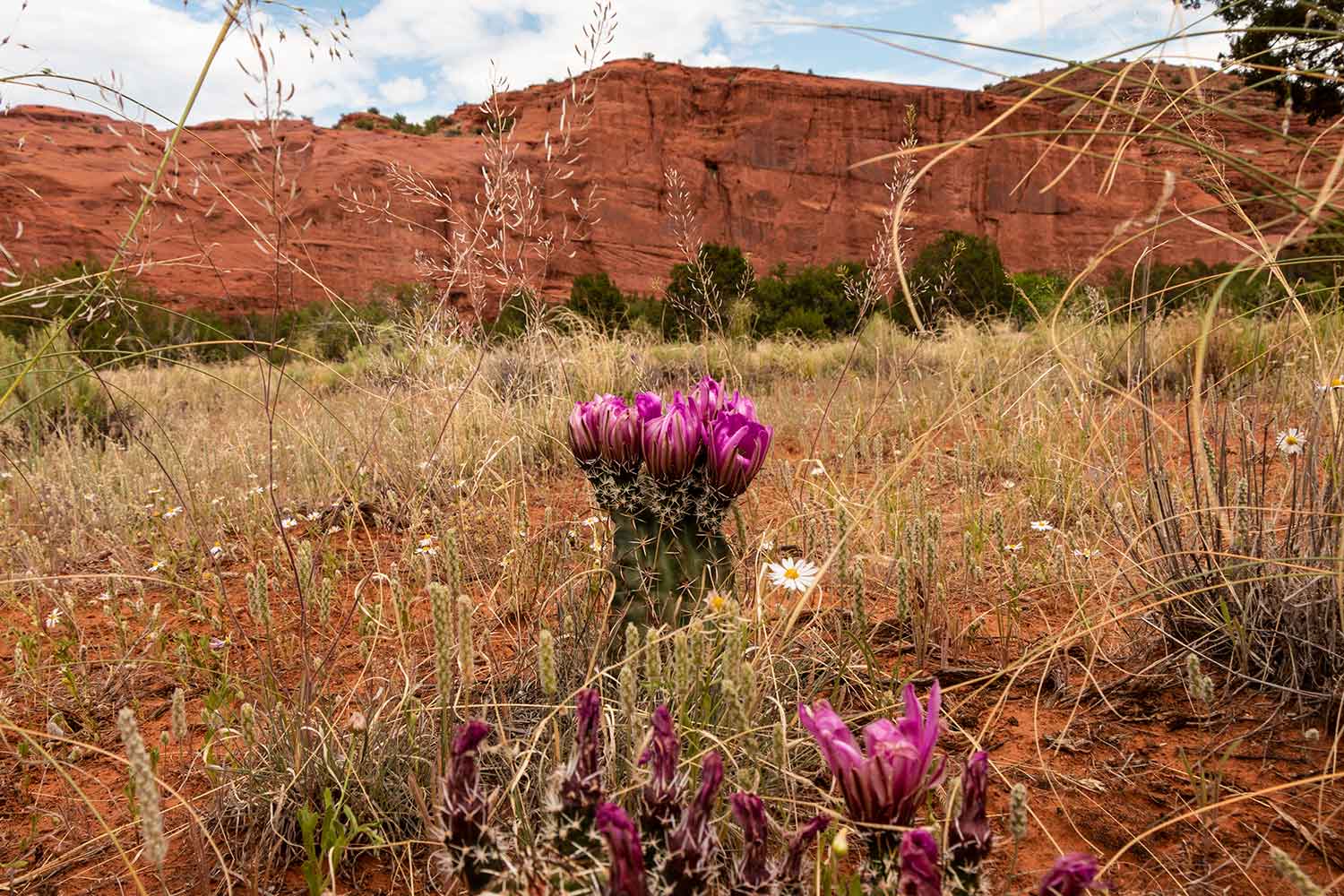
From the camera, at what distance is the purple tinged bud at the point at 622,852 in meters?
0.77

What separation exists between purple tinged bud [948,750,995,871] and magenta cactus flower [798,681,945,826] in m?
0.05

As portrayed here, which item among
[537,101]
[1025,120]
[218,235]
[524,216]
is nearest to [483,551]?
[524,216]

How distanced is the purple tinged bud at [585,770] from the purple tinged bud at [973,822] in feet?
1.31

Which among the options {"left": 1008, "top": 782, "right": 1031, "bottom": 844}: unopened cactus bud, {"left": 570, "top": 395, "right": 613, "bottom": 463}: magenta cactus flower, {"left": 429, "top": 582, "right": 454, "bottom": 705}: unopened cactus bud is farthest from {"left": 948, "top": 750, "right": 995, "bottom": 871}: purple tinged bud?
{"left": 570, "top": 395, "right": 613, "bottom": 463}: magenta cactus flower

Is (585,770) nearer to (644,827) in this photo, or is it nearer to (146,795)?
(644,827)

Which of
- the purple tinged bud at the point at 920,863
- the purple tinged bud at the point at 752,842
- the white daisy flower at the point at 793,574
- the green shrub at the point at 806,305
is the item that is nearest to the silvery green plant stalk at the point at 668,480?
the white daisy flower at the point at 793,574

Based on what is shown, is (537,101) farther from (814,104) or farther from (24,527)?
(24,527)

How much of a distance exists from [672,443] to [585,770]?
0.82 metres

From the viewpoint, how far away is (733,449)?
1638mm

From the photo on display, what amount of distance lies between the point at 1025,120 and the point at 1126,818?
5551cm

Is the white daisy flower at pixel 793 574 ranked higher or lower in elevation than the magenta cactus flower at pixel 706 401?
lower

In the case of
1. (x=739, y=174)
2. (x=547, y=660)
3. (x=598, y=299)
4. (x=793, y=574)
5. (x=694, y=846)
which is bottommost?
(x=793, y=574)

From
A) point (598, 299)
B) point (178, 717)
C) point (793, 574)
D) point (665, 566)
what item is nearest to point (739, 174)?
point (598, 299)

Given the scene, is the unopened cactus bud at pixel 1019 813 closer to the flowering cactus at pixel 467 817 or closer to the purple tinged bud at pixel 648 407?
the flowering cactus at pixel 467 817
